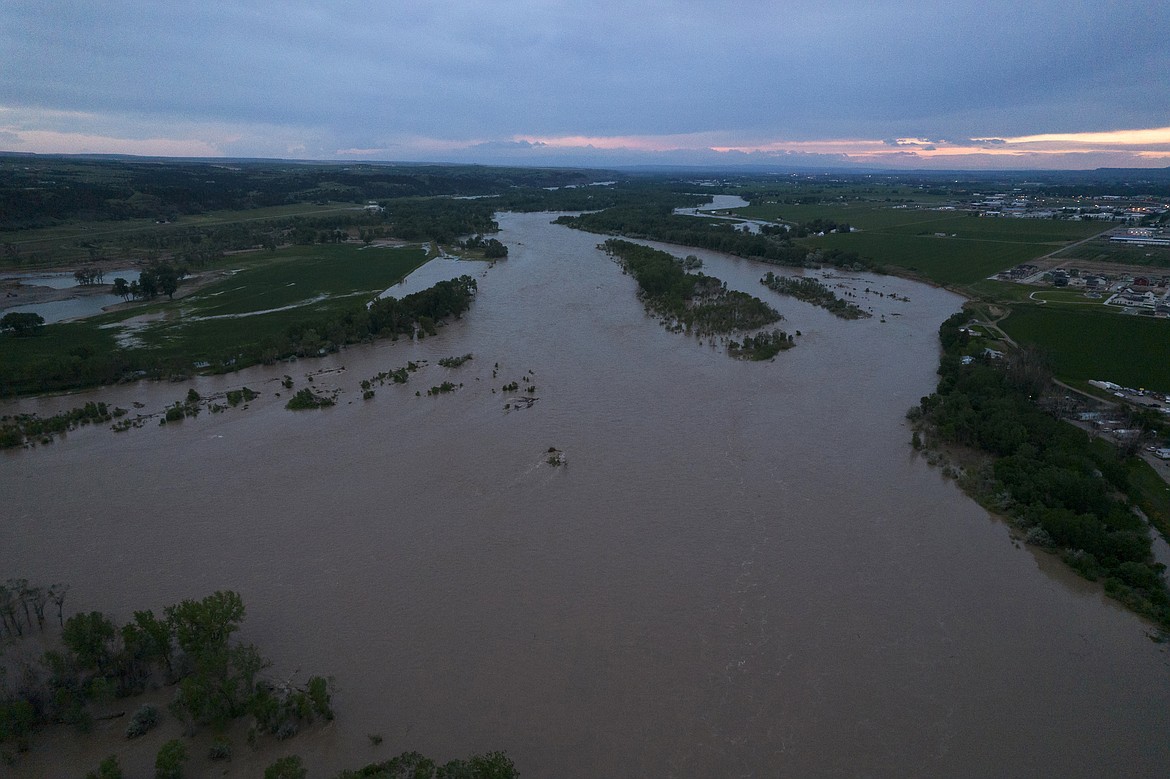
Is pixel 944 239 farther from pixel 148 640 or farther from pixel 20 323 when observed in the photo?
pixel 20 323

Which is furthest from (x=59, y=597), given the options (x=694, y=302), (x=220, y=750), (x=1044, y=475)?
(x=694, y=302)

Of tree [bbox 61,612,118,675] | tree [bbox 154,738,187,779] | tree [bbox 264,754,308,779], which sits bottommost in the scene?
tree [bbox 154,738,187,779]

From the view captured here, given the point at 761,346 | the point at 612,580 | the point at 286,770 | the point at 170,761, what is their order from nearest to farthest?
the point at 286,770 < the point at 170,761 < the point at 612,580 < the point at 761,346

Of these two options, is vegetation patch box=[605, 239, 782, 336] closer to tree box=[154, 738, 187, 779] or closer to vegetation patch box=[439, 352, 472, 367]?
vegetation patch box=[439, 352, 472, 367]

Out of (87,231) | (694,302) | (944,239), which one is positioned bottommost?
(694,302)

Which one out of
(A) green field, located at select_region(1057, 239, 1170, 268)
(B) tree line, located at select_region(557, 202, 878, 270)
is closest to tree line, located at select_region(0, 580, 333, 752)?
(B) tree line, located at select_region(557, 202, 878, 270)

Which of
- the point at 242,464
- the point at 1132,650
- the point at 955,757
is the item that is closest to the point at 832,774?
the point at 955,757
